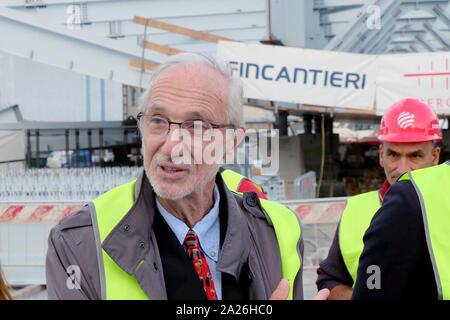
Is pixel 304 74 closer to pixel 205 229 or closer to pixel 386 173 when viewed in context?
pixel 386 173

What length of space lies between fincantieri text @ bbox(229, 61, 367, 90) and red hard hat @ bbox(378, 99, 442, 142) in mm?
4400

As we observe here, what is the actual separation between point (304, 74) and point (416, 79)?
5.35 ft

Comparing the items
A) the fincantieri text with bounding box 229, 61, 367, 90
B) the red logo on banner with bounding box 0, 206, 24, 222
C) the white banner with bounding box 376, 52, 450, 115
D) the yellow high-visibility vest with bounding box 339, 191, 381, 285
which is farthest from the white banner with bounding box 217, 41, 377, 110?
the yellow high-visibility vest with bounding box 339, 191, 381, 285

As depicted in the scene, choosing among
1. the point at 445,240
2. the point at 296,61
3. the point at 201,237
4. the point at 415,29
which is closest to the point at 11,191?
the point at 296,61

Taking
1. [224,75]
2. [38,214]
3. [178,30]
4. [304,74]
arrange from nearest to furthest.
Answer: [224,75]
[38,214]
[304,74]
[178,30]

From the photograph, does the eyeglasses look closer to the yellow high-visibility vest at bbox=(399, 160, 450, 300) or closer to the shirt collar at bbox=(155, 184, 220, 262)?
the shirt collar at bbox=(155, 184, 220, 262)

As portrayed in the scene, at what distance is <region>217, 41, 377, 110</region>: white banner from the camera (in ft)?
25.5

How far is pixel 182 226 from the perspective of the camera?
72.0 inches

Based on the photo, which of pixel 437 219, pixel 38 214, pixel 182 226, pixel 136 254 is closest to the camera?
pixel 136 254

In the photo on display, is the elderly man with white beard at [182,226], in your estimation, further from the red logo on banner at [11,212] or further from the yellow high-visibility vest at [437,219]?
the red logo on banner at [11,212]

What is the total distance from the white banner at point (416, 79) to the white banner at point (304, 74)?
6.3 inches

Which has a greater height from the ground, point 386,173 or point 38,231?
point 386,173

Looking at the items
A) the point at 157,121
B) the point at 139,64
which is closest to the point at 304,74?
the point at 139,64

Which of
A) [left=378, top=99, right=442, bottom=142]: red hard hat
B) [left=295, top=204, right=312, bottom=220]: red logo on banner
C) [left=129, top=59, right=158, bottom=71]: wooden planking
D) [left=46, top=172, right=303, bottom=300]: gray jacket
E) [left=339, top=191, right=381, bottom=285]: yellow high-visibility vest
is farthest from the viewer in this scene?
[left=129, top=59, right=158, bottom=71]: wooden planking
